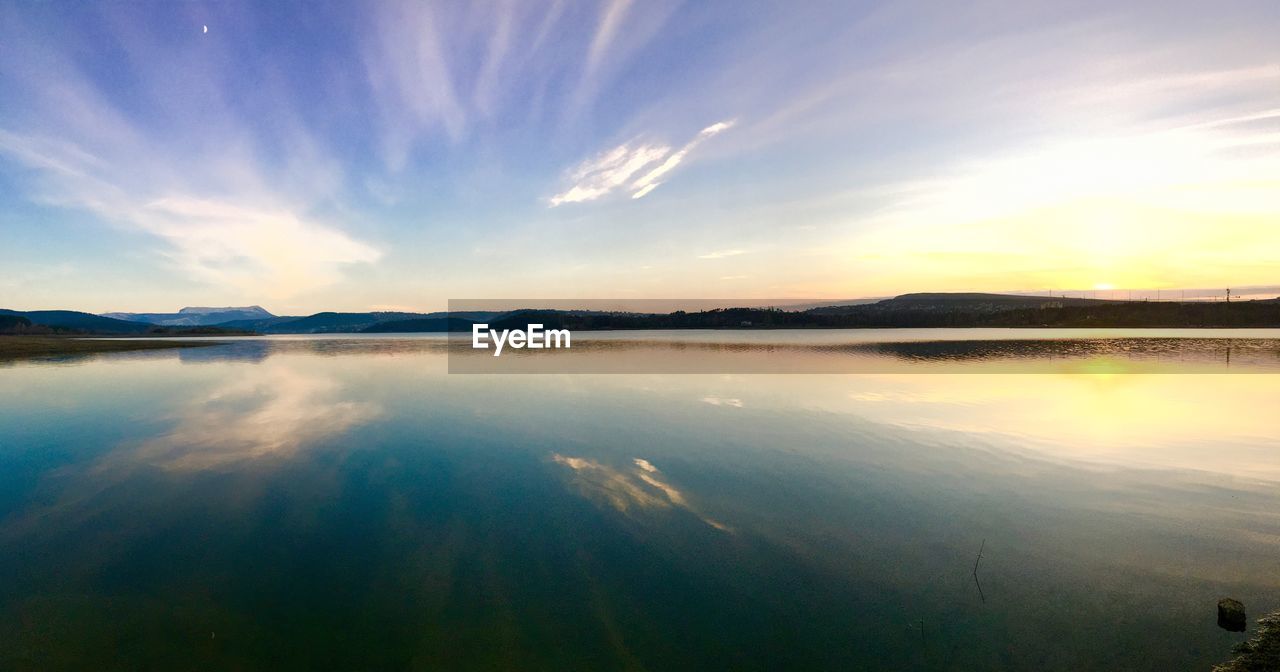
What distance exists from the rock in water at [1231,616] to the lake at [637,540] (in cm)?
12

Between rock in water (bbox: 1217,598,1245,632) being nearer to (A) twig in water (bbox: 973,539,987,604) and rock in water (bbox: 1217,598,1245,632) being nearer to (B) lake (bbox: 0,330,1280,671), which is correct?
Answer: (B) lake (bbox: 0,330,1280,671)

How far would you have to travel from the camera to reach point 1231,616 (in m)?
6.02

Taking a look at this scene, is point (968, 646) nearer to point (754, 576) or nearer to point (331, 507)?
point (754, 576)

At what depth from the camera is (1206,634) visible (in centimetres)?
593

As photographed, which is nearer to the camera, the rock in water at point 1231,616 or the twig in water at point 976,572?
the rock in water at point 1231,616

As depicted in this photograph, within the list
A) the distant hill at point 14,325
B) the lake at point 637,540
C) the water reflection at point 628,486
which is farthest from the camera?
the distant hill at point 14,325

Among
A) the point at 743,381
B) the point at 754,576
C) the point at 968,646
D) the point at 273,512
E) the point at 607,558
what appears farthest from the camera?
the point at 743,381

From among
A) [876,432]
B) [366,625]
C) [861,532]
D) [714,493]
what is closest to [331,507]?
[366,625]

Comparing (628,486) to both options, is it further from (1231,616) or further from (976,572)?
(1231,616)

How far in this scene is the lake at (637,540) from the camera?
19.3 ft

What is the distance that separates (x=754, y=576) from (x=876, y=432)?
11144 millimetres

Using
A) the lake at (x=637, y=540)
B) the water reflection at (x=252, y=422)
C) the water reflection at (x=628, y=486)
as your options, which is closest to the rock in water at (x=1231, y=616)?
the lake at (x=637, y=540)

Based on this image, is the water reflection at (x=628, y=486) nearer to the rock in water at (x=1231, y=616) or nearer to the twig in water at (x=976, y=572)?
the twig in water at (x=976, y=572)

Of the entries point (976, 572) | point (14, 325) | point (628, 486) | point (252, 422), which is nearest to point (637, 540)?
point (628, 486)
